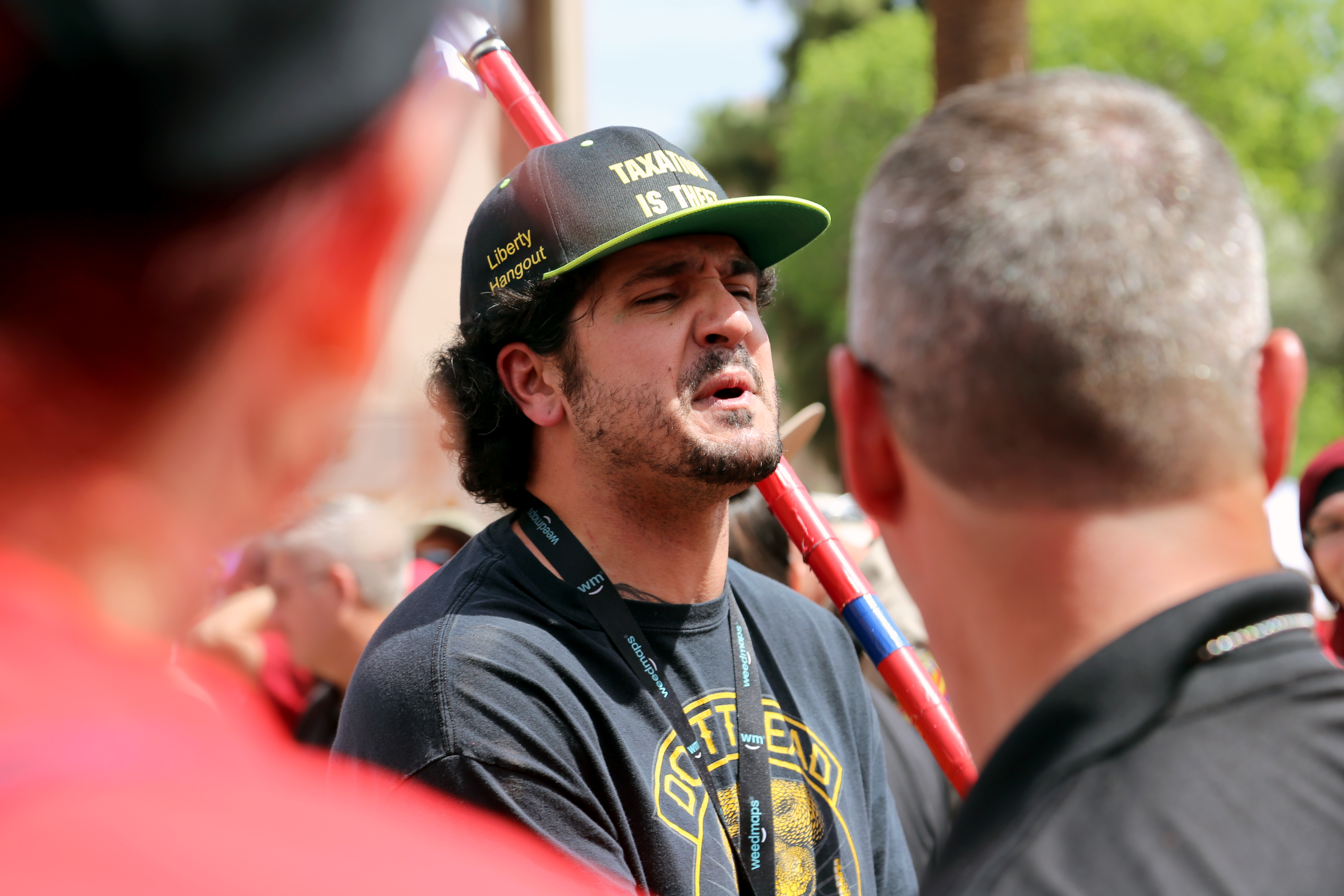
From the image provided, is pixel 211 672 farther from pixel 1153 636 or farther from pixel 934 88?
pixel 934 88

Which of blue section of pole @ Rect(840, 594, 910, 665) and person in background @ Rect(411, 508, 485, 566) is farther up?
person in background @ Rect(411, 508, 485, 566)

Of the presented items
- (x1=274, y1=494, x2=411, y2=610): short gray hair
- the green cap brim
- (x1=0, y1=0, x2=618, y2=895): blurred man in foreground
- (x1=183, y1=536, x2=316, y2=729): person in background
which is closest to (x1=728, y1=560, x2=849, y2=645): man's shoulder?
the green cap brim

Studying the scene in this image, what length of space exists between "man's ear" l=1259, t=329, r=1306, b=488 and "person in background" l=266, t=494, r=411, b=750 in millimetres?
3428

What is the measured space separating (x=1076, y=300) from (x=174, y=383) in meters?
0.86

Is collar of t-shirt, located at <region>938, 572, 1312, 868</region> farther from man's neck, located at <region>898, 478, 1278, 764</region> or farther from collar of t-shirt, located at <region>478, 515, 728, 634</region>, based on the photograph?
collar of t-shirt, located at <region>478, 515, 728, 634</region>

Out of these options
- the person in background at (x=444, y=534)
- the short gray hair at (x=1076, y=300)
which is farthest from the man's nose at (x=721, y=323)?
the person in background at (x=444, y=534)

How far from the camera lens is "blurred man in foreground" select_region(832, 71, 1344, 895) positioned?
1.04m

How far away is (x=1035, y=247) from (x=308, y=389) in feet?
2.52

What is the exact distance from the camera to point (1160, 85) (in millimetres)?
28516

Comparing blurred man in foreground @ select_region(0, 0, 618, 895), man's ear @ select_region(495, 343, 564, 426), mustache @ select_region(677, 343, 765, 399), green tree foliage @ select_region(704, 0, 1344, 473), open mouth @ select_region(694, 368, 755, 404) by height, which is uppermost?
blurred man in foreground @ select_region(0, 0, 618, 895)

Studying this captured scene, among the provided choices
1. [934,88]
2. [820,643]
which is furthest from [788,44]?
[820,643]

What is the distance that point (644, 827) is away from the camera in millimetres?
1896

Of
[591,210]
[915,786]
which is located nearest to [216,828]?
[591,210]

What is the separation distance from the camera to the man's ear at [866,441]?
1.37 m
